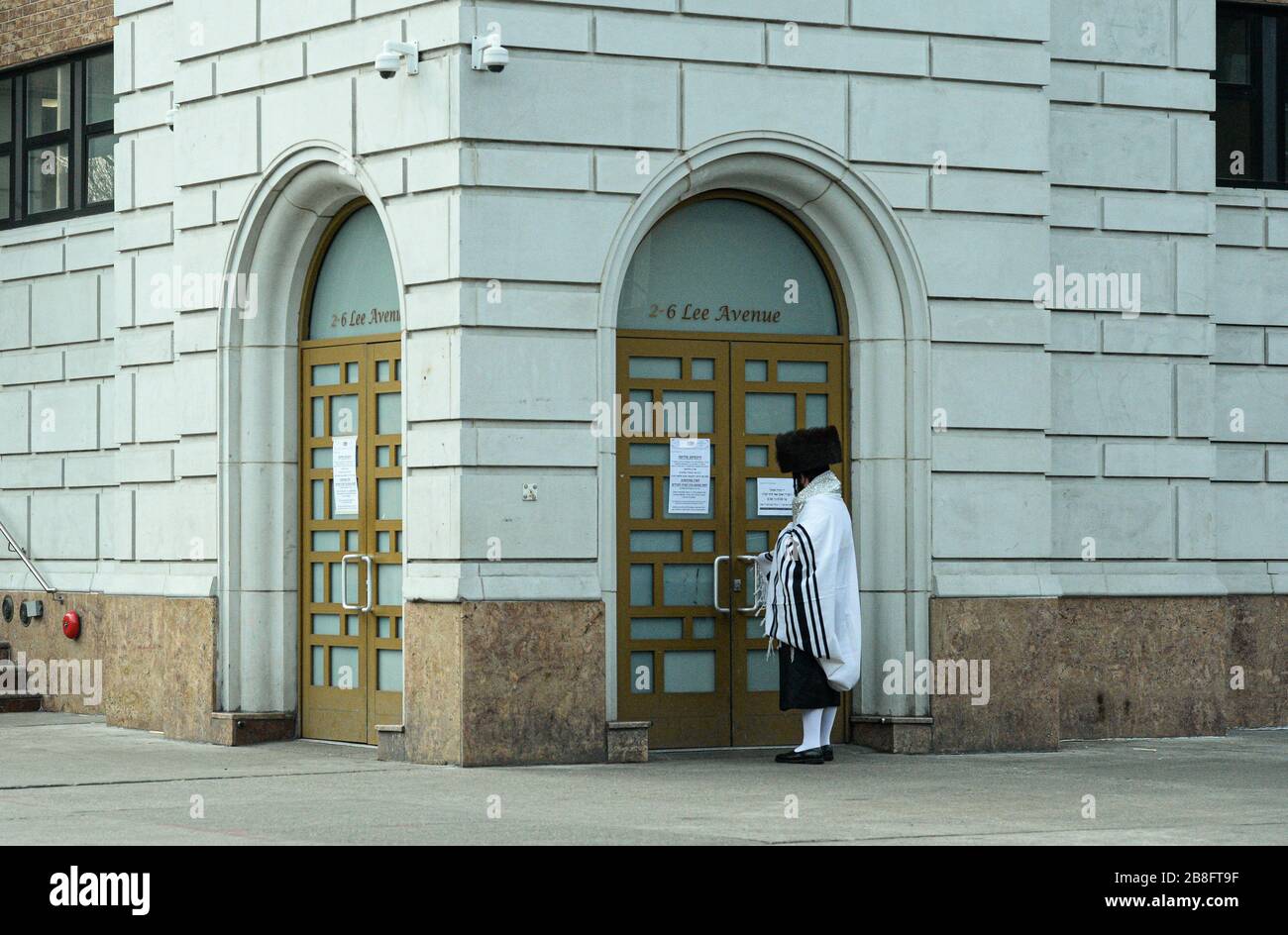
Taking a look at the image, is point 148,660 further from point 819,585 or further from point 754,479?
point 819,585

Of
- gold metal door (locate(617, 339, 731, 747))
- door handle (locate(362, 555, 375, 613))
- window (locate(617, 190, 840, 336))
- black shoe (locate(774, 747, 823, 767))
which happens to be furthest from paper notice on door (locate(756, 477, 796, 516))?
door handle (locate(362, 555, 375, 613))

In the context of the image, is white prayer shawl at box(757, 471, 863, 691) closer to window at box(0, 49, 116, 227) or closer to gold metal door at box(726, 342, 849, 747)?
gold metal door at box(726, 342, 849, 747)

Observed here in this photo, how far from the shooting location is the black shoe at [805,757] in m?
14.2

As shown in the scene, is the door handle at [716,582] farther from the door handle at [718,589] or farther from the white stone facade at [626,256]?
the white stone facade at [626,256]

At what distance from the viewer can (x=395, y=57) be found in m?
14.1

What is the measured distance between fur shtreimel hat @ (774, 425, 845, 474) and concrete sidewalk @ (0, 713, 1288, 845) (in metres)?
1.98

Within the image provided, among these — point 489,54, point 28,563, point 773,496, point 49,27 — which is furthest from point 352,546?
point 49,27

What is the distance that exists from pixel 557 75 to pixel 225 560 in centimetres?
437

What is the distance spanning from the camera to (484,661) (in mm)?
13703

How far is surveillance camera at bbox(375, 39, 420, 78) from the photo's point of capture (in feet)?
46.1

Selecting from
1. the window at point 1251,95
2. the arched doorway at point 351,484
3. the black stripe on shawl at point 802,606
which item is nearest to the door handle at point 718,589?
the black stripe on shawl at point 802,606

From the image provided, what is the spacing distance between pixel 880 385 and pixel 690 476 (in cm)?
156
